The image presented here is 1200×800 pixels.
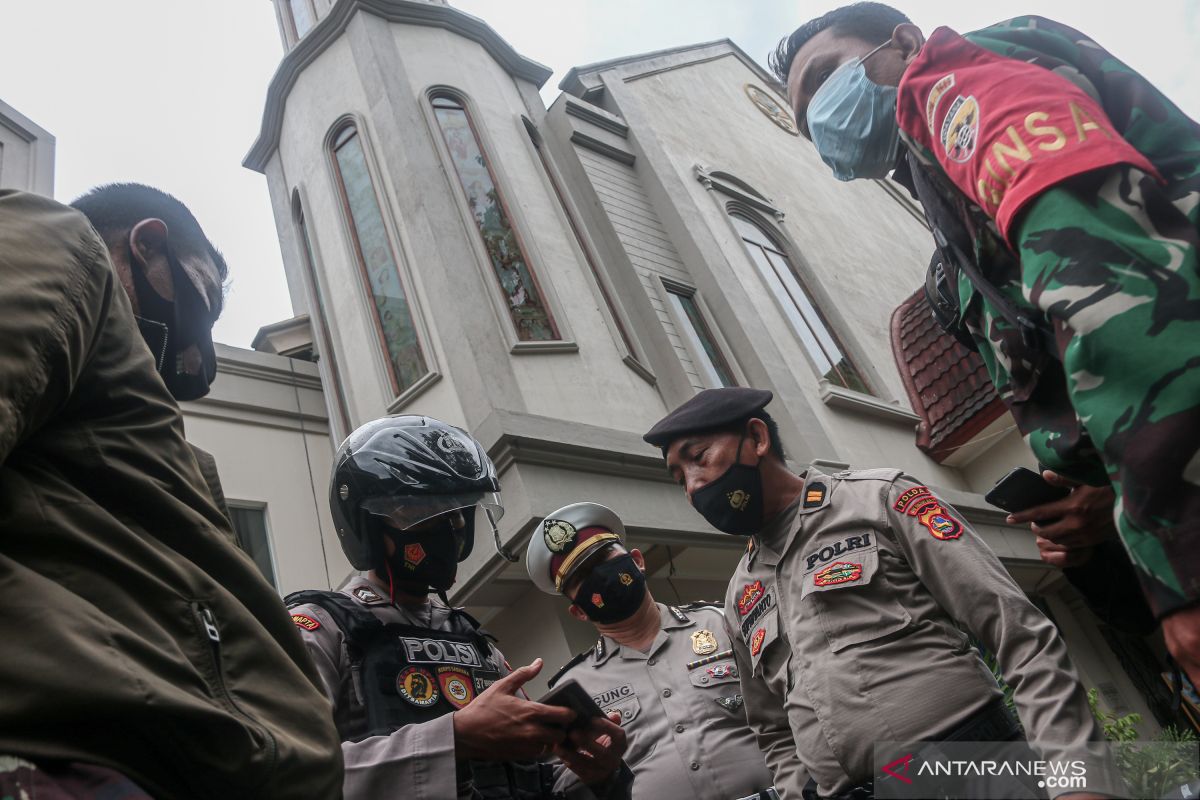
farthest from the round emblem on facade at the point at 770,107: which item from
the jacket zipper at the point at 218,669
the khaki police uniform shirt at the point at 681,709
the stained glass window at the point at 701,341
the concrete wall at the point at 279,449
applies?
the jacket zipper at the point at 218,669

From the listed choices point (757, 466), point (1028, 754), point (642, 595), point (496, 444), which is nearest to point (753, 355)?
point (496, 444)

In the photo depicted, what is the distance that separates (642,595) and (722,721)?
2.21ft

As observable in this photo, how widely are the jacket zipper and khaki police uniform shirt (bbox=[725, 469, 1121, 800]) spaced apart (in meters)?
1.55

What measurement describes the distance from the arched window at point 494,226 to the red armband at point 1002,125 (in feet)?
18.7

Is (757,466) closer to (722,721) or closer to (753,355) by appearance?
(722,721)

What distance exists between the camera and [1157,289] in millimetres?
1133

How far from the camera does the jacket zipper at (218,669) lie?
1223 millimetres

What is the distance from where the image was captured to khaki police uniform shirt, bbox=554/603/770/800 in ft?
10.0

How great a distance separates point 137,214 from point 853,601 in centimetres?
213

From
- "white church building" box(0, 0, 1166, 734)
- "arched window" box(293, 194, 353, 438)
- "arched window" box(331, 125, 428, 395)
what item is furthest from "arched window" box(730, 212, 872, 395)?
"arched window" box(293, 194, 353, 438)

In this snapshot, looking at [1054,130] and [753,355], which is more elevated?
[753,355]

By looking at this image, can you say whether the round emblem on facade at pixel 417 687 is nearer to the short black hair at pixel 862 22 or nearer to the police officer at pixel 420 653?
the police officer at pixel 420 653

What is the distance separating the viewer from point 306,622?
7.73 ft

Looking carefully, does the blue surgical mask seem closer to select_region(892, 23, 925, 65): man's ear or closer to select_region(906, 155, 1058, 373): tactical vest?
select_region(892, 23, 925, 65): man's ear
